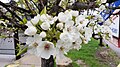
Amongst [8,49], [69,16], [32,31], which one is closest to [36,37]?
[32,31]

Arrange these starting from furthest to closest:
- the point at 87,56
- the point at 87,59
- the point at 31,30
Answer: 1. the point at 87,56
2. the point at 87,59
3. the point at 31,30

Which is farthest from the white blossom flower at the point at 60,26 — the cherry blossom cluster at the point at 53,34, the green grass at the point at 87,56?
the green grass at the point at 87,56

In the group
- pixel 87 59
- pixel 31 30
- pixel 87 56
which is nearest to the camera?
pixel 31 30

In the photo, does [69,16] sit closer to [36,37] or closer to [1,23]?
[36,37]

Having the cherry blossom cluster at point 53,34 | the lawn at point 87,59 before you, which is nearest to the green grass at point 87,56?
the lawn at point 87,59

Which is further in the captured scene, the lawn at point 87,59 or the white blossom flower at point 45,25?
the lawn at point 87,59

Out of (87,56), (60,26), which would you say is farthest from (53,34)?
(87,56)

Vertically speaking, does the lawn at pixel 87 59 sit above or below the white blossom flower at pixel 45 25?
below

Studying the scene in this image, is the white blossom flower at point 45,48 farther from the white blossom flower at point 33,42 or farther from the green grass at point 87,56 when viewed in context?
the green grass at point 87,56

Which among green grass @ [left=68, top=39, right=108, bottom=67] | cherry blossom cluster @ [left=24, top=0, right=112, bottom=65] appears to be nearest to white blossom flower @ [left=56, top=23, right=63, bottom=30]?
cherry blossom cluster @ [left=24, top=0, right=112, bottom=65]

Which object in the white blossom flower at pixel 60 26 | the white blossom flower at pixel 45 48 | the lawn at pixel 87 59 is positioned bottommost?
the lawn at pixel 87 59

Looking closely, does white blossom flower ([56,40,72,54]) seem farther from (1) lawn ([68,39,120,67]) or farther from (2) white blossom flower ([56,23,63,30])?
(1) lawn ([68,39,120,67])

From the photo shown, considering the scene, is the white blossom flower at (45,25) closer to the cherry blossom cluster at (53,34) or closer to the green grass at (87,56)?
the cherry blossom cluster at (53,34)

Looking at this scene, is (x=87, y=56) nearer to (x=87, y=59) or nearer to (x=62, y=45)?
(x=87, y=59)
